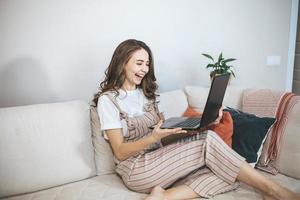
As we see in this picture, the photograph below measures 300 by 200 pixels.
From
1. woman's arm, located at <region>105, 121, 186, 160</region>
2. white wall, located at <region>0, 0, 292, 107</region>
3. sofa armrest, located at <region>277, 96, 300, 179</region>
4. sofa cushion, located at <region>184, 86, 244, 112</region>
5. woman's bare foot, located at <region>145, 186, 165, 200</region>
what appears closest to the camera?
woman's bare foot, located at <region>145, 186, 165, 200</region>

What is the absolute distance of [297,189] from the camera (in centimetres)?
149

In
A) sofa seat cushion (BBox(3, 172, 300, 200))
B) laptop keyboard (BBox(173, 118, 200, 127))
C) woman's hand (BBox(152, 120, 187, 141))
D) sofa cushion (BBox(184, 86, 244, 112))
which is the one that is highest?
sofa cushion (BBox(184, 86, 244, 112))

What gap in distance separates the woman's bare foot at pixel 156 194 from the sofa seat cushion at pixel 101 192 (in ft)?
0.24

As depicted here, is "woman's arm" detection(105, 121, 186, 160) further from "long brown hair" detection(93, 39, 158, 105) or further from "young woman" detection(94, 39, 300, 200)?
"long brown hair" detection(93, 39, 158, 105)

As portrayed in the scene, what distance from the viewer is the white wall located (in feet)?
5.68

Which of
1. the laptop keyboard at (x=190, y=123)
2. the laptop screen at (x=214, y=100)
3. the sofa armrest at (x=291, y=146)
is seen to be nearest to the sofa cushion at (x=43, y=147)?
the laptop keyboard at (x=190, y=123)

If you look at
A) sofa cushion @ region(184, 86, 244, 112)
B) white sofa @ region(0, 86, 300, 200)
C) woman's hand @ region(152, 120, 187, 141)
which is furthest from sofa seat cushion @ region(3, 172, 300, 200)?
sofa cushion @ region(184, 86, 244, 112)

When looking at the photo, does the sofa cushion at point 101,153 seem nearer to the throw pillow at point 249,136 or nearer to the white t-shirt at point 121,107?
the white t-shirt at point 121,107

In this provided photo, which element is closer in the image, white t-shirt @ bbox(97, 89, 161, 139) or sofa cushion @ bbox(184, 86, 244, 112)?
white t-shirt @ bbox(97, 89, 161, 139)

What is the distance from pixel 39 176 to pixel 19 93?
0.56 metres

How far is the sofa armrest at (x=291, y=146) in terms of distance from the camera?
5.25ft

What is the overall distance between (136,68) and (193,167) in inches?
22.8

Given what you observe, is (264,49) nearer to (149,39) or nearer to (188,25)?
(188,25)

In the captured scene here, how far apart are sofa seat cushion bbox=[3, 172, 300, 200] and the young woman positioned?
0.04 m
